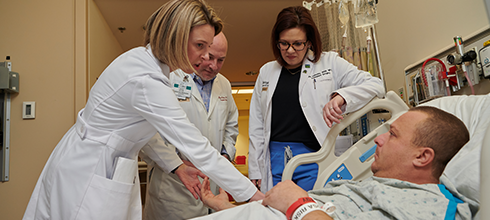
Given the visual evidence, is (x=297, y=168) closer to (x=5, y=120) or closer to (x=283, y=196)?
(x=283, y=196)

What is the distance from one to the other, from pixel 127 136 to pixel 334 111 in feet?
2.92

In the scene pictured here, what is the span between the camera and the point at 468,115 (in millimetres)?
1231

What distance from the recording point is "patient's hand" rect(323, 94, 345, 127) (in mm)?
1406

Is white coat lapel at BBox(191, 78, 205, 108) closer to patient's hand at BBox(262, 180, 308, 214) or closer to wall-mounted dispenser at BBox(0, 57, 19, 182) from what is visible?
patient's hand at BBox(262, 180, 308, 214)

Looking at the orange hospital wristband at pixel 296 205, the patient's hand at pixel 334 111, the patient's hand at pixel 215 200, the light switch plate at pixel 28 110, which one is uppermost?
the light switch plate at pixel 28 110

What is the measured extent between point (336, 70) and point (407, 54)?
69cm

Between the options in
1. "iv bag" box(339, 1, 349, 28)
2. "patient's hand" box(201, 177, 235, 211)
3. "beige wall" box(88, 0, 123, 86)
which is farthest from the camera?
"beige wall" box(88, 0, 123, 86)

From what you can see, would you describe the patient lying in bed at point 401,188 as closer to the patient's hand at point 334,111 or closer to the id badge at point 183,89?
the patient's hand at point 334,111

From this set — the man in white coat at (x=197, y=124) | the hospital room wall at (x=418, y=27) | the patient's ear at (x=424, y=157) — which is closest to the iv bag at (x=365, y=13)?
the hospital room wall at (x=418, y=27)

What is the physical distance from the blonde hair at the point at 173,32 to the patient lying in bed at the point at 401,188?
0.59 metres

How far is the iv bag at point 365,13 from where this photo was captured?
6.29 feet

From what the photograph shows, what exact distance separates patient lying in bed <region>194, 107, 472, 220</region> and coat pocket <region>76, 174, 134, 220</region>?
1.11 feet

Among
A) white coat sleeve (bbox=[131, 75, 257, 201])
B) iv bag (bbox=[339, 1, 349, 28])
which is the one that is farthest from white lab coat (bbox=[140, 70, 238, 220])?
iv bag (bbox=[339, 1, 349, 28])

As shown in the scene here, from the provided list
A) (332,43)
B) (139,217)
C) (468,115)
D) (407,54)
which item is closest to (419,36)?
(407,54)
